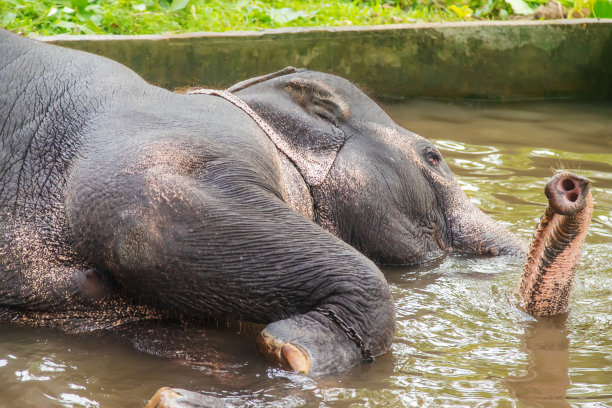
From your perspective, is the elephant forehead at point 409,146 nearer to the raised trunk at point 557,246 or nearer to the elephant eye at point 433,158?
the elephant eye at point 433,158

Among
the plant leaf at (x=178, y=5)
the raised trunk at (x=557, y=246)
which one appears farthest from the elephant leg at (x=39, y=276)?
the plant leaf at (x=178, y=5)

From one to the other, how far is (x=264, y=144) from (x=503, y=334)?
3.71ft

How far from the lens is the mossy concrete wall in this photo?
680 centimetres

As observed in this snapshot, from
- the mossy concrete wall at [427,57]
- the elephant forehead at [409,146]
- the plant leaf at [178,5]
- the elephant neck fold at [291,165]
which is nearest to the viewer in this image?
the elephant neck fold at [291,165]

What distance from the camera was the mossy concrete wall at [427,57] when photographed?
6.80 metres

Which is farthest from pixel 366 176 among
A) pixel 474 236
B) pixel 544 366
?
pixel 544 366

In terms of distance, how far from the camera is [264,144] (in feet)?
11.1

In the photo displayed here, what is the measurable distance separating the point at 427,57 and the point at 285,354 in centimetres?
509

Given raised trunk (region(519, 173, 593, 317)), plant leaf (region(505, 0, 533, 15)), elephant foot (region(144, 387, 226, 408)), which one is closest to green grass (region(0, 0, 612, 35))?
plant leaf (region(505, 0, 533, 15))

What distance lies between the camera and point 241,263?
2.93 metres

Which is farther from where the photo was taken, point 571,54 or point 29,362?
point 571,54

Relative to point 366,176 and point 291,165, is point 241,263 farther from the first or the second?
point 366,176

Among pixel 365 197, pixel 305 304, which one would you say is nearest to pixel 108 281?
pixel 305 304

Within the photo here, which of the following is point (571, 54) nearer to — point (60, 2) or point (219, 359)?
point (60, 2)
